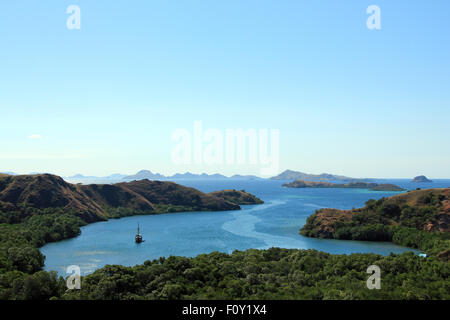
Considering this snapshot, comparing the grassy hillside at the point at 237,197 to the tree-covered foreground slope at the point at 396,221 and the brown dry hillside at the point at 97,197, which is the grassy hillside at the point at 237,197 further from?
the tree-covered foreground slope at the point at 396,221

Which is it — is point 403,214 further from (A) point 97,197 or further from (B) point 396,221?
(A) point 97,197

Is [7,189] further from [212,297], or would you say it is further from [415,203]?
[415,203]

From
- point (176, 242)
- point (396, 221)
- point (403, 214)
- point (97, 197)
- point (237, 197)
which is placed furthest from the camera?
point (237, 197)

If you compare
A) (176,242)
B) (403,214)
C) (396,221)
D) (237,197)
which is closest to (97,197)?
(176,242)

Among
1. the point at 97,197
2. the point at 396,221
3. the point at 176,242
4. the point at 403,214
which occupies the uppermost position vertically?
the point at 403,214

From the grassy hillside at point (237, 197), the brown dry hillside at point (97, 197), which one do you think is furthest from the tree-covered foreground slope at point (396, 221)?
the grassy hillside at point (237, 197)

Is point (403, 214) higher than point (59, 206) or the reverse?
higher

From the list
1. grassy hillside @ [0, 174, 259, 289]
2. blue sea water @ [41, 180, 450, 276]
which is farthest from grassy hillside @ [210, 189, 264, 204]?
blue sea water @ [41, 180, 450, 276]
